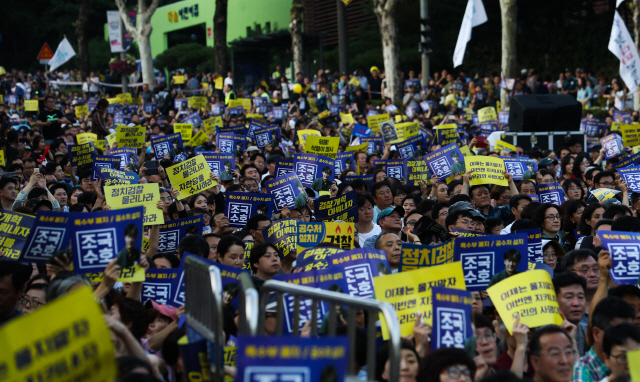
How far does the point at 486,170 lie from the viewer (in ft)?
32.7

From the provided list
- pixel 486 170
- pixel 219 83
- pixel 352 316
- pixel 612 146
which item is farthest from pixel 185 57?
pixel 352 316

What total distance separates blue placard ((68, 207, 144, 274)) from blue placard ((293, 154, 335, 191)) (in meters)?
5.86

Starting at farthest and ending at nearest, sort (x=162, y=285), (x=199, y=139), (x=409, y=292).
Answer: (x=199, y=139) → (x=162, y=285) → (x=409, y=292)

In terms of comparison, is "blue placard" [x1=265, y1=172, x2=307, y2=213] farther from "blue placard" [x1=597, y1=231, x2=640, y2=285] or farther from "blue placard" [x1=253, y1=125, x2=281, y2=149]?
"blue placard" [x1=253, y1=125, x2=281, y2=149]

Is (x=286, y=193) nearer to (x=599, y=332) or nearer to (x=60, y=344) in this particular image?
(x=599, y=332)

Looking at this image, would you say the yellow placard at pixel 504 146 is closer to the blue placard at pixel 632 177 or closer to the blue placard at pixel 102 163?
the blue placard at pixel 632 177

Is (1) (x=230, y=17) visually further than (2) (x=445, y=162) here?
Yes

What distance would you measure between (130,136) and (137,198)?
20.1ft

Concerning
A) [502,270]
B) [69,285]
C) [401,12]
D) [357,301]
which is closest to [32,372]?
[357,301]

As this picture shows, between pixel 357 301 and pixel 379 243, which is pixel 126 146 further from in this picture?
pixel 357 301

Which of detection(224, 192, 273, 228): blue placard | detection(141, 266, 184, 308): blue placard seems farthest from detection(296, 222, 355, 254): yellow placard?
detection(224, 192, 273, 228): blue placard

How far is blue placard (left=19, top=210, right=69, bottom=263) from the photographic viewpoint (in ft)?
17.3

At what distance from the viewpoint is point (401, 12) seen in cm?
3631

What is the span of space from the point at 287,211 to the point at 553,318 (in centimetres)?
428
